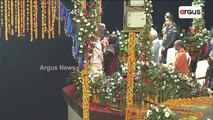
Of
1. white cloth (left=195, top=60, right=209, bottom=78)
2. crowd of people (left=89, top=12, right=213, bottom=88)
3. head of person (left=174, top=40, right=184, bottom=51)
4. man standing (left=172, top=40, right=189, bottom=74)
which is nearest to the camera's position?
crowd of people (left=89, top=12, right=213, bottom=88)

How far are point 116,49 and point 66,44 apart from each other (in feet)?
3.13

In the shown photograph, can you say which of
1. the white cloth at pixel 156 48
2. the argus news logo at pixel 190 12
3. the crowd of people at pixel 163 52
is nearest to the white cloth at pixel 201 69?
the crowd of people at pixel 163 52

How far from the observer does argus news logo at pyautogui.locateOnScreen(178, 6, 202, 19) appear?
375 inches

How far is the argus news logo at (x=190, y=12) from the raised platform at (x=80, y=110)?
2718mm

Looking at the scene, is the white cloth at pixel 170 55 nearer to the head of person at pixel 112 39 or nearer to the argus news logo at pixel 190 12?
the argus news logo at pixel 190 12

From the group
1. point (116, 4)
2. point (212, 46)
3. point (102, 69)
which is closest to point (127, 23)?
point (102, 69)

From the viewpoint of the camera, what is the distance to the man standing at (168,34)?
31.6 feet

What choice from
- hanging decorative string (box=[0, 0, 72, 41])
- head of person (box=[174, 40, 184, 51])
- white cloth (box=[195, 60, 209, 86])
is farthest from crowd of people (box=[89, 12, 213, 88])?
hanging decorative string (box=[0, 0, 72, 41])

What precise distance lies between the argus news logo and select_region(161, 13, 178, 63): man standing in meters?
0.23

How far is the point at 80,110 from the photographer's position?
7.54 metres

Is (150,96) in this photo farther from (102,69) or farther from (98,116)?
(102,69)

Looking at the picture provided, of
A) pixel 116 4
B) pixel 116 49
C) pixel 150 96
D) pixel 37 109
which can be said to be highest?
pixel 116 4

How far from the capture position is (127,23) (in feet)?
15.6

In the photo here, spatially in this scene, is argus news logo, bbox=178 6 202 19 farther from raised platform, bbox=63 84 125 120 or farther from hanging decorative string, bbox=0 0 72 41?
raised platform, bbox=63 84 125 120
